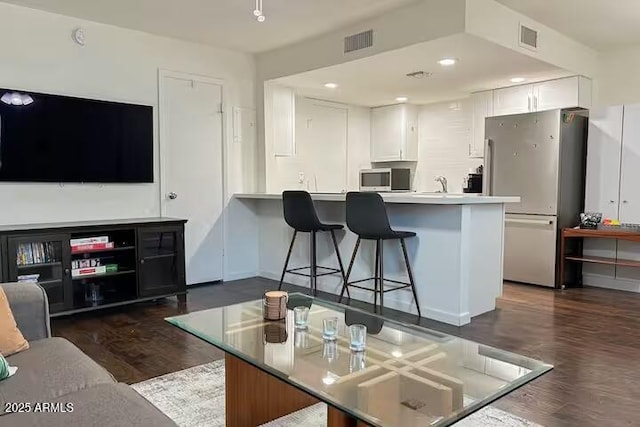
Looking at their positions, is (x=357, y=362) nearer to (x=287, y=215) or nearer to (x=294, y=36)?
(x=287, y=215)

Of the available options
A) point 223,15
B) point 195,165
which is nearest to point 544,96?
point 223,15

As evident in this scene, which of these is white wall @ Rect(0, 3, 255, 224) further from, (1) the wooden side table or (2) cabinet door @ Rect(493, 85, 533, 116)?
(1) the wooden side table

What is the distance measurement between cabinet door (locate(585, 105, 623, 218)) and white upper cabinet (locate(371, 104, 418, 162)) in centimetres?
Answer: 236

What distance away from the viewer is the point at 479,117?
19.3 feet

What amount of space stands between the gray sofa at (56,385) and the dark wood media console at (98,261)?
181cm

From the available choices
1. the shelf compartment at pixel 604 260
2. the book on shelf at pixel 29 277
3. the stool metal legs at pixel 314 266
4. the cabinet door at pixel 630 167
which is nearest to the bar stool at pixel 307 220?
the stool metal legs at pixel 314 266

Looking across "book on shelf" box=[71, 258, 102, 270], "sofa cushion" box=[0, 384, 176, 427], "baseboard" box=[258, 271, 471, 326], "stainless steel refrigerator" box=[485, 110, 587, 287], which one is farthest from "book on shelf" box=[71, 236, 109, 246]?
"stainless steel refrigerator" box=[485, 110, 587, 287]

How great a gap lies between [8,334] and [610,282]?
540 centimetres

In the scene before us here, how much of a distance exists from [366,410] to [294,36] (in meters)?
4.14

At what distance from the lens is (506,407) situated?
2332 mm

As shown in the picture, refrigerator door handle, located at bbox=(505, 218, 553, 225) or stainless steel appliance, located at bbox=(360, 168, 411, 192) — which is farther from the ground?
stainless steel appliance, located at bbox=(360, 168, 411, 192)

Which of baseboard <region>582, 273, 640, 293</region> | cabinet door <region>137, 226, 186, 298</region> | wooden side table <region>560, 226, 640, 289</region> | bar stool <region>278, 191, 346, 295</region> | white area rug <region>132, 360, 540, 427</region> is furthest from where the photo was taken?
baseboard <region>582, 273, 640, 293</region>

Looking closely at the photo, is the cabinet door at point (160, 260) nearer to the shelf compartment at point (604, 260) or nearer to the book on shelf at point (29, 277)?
the book on shelf at point (29, 277)

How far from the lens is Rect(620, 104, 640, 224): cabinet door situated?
4.82m
